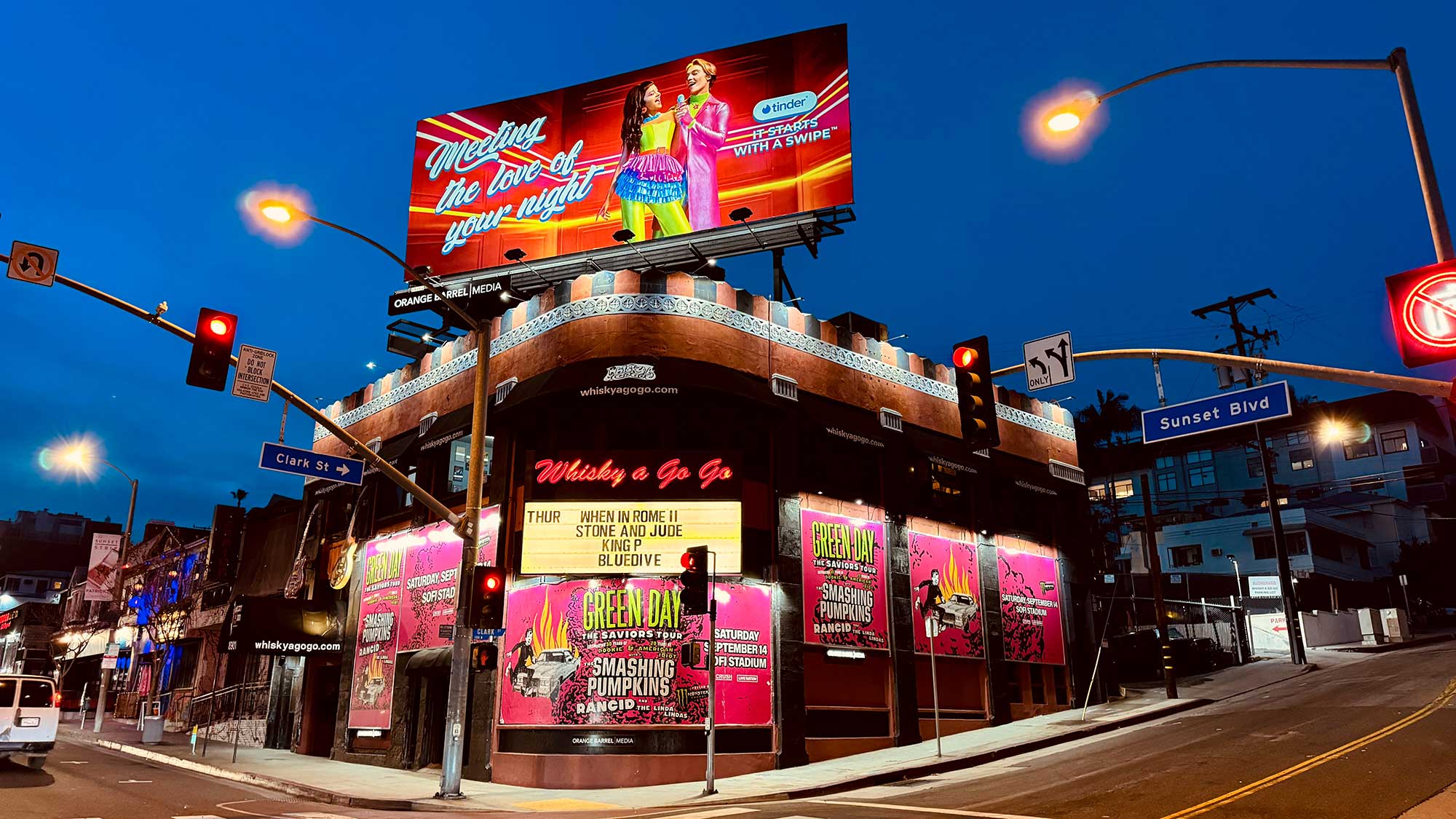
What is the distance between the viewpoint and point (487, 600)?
17.7 metres

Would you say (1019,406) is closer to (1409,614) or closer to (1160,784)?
(1160,784)

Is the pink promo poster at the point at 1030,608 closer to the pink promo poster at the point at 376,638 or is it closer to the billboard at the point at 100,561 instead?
the pink promo poster at the point at 376,638

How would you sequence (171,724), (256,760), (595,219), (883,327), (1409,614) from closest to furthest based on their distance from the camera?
1. (256,760)
2. (883,327)
3. (595,219)
4. (171,724)
5. (1409,614)

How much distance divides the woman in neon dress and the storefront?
6043 mm

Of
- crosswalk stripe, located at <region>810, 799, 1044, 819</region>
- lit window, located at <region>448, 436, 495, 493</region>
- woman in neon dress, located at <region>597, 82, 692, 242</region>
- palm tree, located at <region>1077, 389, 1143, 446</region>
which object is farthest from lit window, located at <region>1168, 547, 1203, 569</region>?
crosswalk stripe, located at <region>810, 799, 1044, 819</region>

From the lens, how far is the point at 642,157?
29812mm

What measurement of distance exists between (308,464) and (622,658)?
315 inches

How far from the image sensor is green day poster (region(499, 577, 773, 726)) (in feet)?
65.3

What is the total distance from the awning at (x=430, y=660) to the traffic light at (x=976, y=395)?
15.9 meters

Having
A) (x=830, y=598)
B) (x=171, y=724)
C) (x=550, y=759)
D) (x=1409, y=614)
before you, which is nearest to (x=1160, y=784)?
(x=830, y=598)

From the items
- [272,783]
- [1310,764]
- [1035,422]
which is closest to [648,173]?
[1035,422]

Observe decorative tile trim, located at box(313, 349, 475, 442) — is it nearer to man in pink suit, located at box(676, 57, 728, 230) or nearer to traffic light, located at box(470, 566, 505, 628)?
man in pink suit, located at box(676, 57, 728, 230)

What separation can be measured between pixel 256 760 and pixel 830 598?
1662cm

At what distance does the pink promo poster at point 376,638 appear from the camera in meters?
25.9
